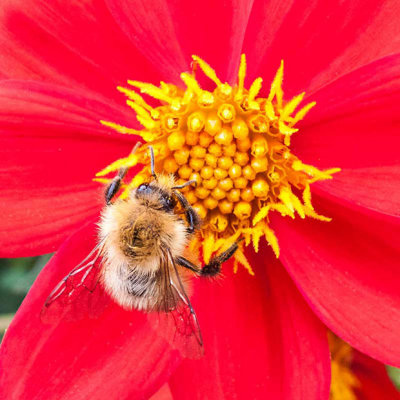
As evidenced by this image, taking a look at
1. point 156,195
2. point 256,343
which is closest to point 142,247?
point 156,195

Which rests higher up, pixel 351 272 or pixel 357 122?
pixel 357 122

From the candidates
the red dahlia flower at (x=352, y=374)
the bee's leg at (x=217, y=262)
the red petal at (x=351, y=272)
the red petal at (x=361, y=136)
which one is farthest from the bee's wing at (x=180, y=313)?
the red dahlia flower at (x=352, y=374)

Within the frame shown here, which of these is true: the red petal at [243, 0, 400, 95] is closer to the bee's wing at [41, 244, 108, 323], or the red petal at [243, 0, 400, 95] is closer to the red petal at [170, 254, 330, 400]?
the red petal at [170, 254, 330, 400]

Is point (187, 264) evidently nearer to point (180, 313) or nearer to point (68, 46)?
point (180, 313)

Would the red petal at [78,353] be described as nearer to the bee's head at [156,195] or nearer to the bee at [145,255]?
A: the bee at [145,255]

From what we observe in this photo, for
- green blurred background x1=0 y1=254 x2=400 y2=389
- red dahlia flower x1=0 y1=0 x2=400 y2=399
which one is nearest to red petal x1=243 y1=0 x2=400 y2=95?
red dahlia flower x1=0 y1=0 x2=400 y2=399

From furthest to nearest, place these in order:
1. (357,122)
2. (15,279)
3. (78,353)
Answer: (15,279)
(78,353)
(357,122)
